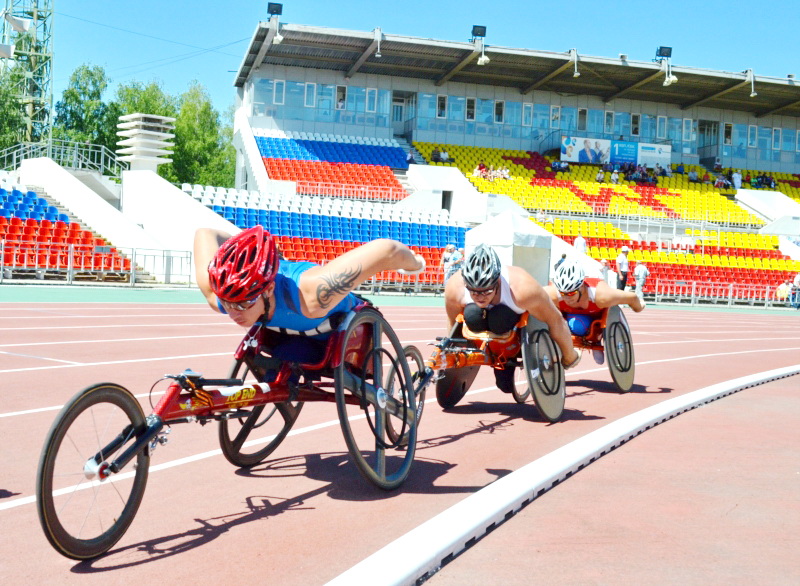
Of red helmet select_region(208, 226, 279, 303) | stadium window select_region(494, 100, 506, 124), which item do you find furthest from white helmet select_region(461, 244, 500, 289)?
stadium window select_region(494, 100, 506, 124)

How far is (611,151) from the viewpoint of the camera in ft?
176

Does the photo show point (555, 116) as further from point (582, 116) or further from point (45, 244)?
point (45, 244)

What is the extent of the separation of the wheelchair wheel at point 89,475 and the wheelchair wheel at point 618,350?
6.43m

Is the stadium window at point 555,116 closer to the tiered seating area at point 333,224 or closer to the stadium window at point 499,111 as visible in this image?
the stadium window at point 499,111

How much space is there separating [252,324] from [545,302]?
10.9ft

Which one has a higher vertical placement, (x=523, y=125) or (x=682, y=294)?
(x=523, y=125)

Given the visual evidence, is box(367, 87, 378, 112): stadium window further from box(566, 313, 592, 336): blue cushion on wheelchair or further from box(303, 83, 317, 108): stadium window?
box(566, 313, 592, 336): blue cushion on wheelchair

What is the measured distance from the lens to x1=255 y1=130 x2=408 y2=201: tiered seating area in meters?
41.7

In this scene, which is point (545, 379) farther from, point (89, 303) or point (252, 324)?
point (89, 303)

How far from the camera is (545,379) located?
7453 mm

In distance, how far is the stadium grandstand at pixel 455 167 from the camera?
31422 mm

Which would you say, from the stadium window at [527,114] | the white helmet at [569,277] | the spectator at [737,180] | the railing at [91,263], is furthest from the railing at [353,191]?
the white helmet at [569,277]

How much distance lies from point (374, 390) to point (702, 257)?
38438 mm

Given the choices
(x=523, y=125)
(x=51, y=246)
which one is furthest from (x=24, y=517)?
(x=523, y=125)
